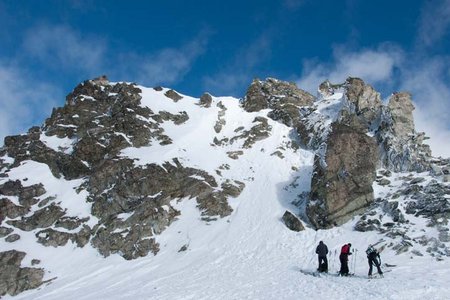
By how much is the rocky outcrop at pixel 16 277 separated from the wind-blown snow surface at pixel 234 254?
1050mm

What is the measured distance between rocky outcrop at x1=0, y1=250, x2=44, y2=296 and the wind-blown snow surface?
105 cm

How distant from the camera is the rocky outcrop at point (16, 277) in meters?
40.8

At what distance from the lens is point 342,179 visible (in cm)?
4244

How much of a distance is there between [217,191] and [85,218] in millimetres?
14242

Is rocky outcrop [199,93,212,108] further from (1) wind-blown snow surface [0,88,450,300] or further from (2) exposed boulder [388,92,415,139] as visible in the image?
(2) exposed boulder [388,92,415,139]

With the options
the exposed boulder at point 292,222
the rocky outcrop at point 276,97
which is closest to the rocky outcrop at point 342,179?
the exposed boulder at point 292,222

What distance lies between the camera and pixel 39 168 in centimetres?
5812

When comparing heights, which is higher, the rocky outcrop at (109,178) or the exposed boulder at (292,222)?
the rocky outcrop at (109,178)

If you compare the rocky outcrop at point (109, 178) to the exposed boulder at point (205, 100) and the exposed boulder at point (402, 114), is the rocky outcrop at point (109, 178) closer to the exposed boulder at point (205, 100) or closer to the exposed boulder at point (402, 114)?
the exposed boulder at point (205, 100)

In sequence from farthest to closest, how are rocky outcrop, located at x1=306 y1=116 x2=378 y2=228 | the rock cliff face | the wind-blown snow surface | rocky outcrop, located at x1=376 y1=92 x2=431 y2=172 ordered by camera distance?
the rock cliff face, rocky outcrop, located at x1=376 y1=92 x2=431 y2=172, rocky outcrop, located at x1=306 y1=116 x2=378 y2=228, the wind-blown snow surface

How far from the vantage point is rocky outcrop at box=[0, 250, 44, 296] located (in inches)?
1608

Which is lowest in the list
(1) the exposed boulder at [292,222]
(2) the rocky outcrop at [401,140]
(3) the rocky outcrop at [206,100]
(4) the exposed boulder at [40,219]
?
(1) the exposed boulder at [292,222]

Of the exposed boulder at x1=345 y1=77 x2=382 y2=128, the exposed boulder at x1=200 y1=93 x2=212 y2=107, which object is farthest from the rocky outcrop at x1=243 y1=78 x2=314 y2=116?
the exposed boulder at x1=345 y1=77 x2=382 y2=128

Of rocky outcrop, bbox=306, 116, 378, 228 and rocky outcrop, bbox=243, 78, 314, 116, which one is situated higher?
rocky outcrop, bbox=243, 78, 314, 116
